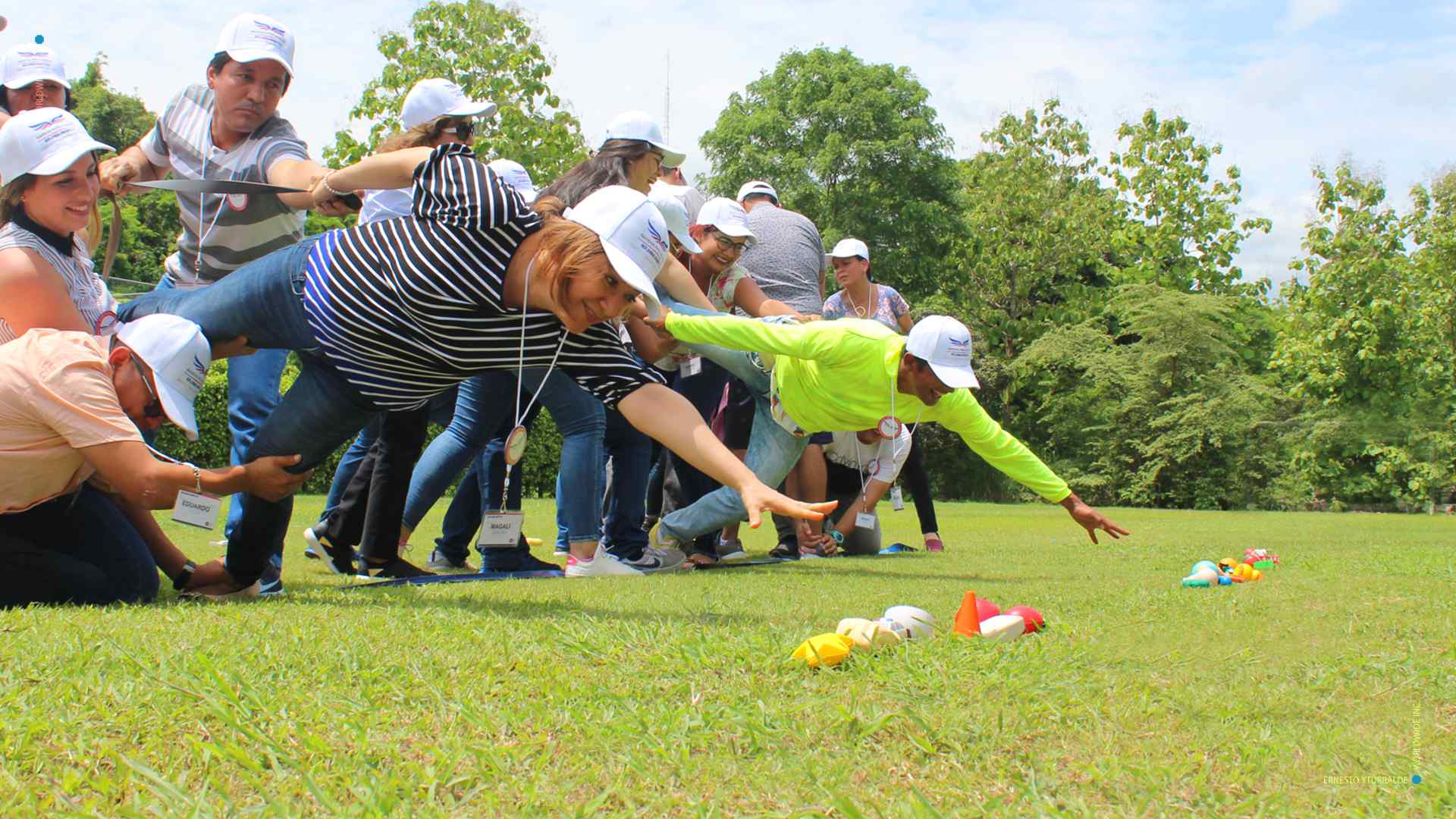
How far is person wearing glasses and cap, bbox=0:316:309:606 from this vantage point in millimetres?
3867

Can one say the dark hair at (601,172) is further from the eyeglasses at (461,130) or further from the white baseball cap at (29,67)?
the white baseball cap at (29,67)

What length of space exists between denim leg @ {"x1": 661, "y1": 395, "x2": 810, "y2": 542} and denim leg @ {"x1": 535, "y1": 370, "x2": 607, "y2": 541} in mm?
822

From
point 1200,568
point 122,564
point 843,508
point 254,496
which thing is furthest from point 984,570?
point 122,564

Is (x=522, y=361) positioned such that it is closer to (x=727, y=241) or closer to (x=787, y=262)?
(x=727, y=241)

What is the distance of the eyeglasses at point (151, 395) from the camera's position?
4156 mm

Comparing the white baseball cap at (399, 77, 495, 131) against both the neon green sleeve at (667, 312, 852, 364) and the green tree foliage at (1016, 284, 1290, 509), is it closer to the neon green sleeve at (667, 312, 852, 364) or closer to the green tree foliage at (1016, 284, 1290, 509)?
the neon green sleeve at (667, 312, 852, 364)

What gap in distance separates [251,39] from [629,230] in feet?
7.13

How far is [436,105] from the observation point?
18.7ft

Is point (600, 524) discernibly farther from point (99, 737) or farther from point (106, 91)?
point (106, 91)

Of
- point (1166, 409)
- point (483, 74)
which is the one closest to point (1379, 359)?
point (1166, 409)

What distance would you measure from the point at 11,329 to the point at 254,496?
99 cm

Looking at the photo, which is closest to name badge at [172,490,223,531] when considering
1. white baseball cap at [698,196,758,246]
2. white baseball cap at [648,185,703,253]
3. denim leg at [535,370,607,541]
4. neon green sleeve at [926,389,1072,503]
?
denim leg at [535,370,607,541]

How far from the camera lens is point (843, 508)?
9148 millimetres

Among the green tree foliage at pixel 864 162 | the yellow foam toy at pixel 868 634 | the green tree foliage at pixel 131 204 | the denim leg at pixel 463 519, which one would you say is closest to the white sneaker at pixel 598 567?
the denim leg at pixel 463 519
